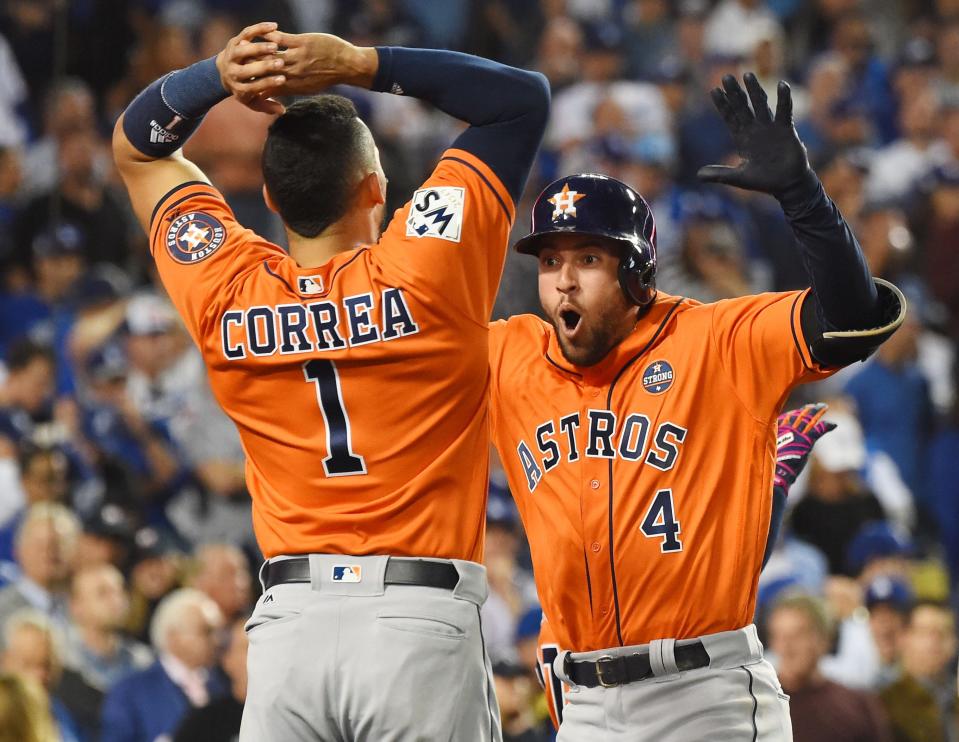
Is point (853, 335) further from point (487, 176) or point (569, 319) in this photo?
point (487, 176)

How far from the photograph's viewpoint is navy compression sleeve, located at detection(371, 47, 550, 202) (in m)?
2.65

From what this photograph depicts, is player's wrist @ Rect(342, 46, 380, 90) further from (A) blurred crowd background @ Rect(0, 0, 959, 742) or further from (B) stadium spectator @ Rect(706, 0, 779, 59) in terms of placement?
(B) stadium spectator @ Rect(706, 0, 779, 59)

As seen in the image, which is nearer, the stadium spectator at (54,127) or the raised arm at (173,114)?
the raised arm at (173,114)

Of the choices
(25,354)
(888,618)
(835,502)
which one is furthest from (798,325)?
(25,354)

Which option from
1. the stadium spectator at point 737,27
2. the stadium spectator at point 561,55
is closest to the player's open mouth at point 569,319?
the stadium spectator at point 561,55

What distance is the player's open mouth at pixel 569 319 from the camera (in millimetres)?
3065

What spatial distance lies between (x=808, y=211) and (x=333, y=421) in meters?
0.96

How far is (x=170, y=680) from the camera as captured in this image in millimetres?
5223

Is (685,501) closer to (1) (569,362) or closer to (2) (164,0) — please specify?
(1) (569,362)

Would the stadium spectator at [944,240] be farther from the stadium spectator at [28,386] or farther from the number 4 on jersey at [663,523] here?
the number 4 on jersey at [663,523]

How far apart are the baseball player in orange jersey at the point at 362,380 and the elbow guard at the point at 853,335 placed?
0.63m

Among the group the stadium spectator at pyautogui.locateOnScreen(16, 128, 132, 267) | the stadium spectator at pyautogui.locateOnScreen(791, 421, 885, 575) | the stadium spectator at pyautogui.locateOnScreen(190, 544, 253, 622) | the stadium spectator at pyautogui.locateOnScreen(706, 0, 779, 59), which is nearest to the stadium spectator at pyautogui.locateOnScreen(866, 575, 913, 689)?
the stadium spectator at pyautogui.locateOnScreen(791, 421, 885, 575)

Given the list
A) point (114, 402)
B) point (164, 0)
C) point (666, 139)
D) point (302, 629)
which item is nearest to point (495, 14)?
point (666, 139)

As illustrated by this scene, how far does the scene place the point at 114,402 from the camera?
6316mm
